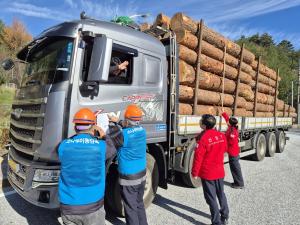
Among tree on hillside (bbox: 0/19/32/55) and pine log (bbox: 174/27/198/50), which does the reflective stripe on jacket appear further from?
tree on hillside (bbox: 0/19/32/55)

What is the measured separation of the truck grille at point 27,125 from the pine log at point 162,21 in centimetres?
310

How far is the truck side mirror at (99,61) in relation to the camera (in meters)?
3.87

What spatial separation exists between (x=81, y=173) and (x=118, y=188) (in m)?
1.81

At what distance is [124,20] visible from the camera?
589cm

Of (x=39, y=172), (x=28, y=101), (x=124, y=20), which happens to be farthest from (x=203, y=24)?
(x=39, y=172)

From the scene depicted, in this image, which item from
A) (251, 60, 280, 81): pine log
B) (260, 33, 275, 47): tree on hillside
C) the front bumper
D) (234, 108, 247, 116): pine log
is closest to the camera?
the front bumper

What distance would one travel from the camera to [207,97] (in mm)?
7172

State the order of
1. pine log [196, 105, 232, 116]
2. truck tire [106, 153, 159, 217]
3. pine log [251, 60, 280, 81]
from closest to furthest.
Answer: truck tire [106, 153, 159, 217]
pine log [196, 105, 232, 116]
pine log [251, 60, 280, 81]

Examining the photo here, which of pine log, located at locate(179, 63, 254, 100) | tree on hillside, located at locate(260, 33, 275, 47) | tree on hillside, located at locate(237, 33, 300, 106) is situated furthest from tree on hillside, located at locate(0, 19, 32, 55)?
tree on hillside, located at locate(260, 33, 275, 47)

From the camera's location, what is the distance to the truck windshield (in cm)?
415

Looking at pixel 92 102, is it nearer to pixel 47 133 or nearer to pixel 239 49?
pixel 47 133

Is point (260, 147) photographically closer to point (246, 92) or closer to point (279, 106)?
point (246, 92)

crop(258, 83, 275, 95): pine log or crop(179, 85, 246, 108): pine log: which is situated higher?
crop(258, 83, 275, 95): pine log

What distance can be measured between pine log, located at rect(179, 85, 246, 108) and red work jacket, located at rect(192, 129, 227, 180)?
1.90 m
